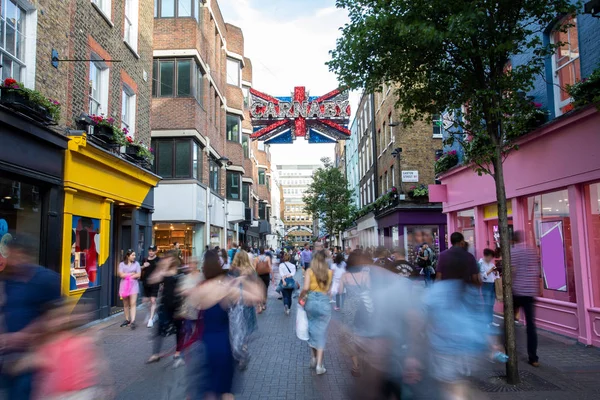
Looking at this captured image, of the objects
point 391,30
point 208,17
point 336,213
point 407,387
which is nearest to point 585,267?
point 391,30

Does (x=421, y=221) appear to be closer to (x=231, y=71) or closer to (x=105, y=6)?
(x=231, y=71)

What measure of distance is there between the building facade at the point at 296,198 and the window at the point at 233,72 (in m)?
97.6

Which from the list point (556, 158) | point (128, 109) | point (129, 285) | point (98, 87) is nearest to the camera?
point (556, 158)

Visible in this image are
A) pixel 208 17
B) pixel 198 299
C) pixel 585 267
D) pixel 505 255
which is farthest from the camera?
pixel 208 17

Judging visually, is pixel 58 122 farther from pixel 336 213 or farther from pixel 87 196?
pixel 336 213

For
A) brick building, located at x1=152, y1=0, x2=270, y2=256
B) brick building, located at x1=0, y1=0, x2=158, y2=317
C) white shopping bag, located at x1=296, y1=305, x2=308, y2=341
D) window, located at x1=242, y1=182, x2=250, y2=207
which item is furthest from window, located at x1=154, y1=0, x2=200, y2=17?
white shopping bag, located at x1=296, y1=305, x2=308, y2=341

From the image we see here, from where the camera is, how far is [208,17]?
24672mm

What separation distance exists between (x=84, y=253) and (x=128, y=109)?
5.24 meters

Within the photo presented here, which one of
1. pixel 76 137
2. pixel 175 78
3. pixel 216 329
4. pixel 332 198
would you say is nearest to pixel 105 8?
pixel 76 137

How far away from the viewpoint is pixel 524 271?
7.82m

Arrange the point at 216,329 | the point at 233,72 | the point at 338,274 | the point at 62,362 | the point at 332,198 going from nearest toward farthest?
1. the point at 62,362
2. the point at 216,329
3. the point at 338,274
4. the point at 233,72
5. the point at 332,198

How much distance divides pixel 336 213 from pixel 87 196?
31.6 m

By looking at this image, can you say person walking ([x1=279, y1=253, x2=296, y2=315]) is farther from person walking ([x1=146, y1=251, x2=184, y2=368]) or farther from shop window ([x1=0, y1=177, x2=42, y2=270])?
shop window ([x1=0, y1=177, x2=42, y2=270])

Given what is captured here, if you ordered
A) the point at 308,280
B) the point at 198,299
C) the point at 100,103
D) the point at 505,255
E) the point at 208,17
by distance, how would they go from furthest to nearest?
the point at 208,17, the point at 100,103, the point at 308,280, the point at 505,255, the point at 198,299
